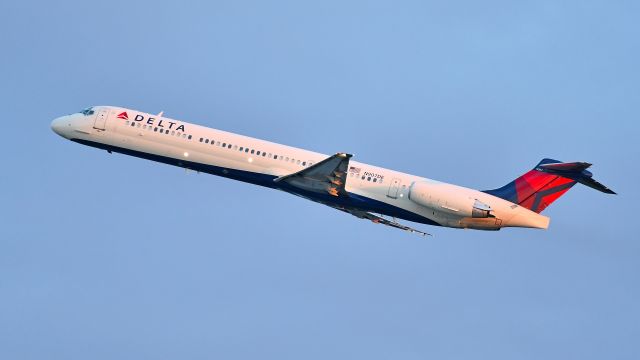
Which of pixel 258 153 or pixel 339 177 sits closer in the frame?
pixel 339 177

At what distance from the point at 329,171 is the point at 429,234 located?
6.90 meters

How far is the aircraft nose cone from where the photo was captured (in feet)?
170

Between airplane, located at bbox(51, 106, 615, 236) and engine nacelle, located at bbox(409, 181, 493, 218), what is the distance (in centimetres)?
5

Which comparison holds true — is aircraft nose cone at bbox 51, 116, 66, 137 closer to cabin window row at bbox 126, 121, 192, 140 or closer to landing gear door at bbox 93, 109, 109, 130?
landing gear door at bbox 93, 109, 109, 130

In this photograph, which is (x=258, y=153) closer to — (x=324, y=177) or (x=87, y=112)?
(x=324, y=177)

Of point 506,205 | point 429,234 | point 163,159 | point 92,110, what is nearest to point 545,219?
point 506,205

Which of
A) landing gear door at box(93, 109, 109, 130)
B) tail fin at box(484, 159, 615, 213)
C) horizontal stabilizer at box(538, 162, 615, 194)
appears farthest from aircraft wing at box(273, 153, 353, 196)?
landing gear door at box(93, 109, 109, 130)

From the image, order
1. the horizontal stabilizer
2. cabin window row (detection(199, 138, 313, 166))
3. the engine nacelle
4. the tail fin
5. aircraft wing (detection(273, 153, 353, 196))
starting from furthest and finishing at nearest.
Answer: cabin window row (detection(199, 138, 313, 166)), the tail fin, the engine nacelle, aircraft wing (detection(273, 153, 353, 196)), the horizontal stabilizer

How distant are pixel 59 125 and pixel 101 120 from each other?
2.73 meters

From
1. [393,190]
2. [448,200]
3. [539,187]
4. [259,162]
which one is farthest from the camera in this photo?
[259,162]

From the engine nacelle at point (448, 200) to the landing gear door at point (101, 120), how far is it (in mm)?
16422

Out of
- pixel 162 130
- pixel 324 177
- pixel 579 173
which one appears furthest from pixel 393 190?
pixel 162 130

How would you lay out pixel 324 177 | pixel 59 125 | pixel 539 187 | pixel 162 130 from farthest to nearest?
pixel 59 125, pixel 162 130, pixel 539 187, pixel 324 177

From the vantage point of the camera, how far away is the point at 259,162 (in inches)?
1898
